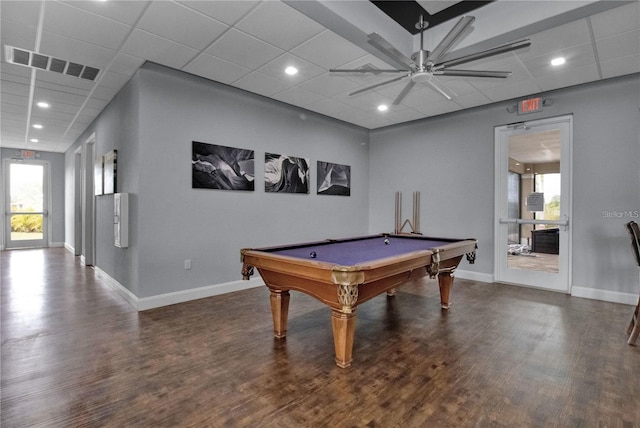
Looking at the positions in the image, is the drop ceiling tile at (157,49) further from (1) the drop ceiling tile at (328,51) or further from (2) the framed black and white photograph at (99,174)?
(2) the framed black and white photograph at (99,174)

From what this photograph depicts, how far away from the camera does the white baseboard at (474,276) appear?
522 cm

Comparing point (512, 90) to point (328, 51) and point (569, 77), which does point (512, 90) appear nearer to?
point (569, 77)

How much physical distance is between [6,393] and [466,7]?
4754 millimetres

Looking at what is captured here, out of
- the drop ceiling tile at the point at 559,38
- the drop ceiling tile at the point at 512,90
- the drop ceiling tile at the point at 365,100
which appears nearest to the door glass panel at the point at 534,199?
the drop ceiling tile at the point at 512,90

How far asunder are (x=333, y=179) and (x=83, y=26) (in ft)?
13.5

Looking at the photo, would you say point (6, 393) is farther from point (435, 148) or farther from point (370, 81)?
point (435, 148)

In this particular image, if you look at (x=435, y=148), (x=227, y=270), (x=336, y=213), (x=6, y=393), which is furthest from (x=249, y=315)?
(x=435, y=148)

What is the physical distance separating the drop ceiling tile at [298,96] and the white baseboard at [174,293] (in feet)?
8.91

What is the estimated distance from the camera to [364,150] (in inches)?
269

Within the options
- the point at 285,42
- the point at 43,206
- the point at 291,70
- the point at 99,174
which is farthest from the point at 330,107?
the point at 43,206

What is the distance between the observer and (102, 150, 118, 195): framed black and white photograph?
14.6 feet

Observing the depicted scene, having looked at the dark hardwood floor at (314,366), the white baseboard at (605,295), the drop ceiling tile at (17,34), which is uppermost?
the drop ceiling tile at (17,34)

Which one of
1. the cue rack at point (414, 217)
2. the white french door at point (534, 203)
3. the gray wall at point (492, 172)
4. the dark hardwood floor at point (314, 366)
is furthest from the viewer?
the cue rack at point (414, 217)

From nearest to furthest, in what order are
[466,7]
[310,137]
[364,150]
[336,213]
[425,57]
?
[425,57] < [466,7] < [310,137] < [336,213] < [364,150]
